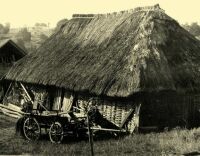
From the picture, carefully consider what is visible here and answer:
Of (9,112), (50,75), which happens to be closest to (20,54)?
(9,112)

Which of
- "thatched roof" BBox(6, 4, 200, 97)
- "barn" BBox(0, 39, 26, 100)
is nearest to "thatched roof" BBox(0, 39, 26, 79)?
"barn" BBox(0, 39, 26, 100)

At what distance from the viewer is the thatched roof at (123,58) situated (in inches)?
655

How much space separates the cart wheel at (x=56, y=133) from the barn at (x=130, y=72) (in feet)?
8.94

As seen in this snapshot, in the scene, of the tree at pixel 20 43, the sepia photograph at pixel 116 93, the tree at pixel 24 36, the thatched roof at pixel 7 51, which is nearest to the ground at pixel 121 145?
the sepia photograph at pixel 116 93

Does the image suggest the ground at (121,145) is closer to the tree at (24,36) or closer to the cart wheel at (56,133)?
the cart wheel at (56,133)

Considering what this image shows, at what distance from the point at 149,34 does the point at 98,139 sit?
534 cm

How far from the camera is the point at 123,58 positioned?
17688 mm

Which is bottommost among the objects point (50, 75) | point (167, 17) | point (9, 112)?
point (9, 112)

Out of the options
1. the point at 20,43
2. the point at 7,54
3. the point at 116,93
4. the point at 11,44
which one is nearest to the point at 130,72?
the point at 116,93

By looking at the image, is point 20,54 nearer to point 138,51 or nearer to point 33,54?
point 33,54

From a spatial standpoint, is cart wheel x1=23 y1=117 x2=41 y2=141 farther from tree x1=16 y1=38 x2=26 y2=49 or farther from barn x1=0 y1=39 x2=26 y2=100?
tree x1=16 y1=38 x2=26 y2=49

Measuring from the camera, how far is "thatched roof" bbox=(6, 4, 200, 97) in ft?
54.5

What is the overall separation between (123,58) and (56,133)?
15.5 ft

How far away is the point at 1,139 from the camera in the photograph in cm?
1540
